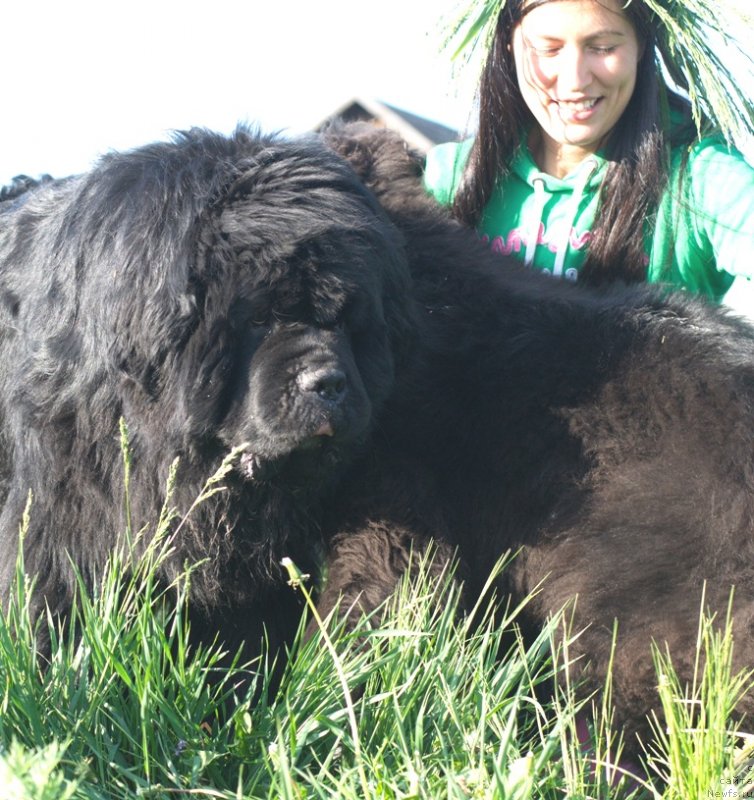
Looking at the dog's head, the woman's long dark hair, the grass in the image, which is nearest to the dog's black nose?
the dog's head

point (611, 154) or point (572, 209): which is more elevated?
point (611, 154)

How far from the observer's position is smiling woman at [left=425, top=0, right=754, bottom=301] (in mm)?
4016

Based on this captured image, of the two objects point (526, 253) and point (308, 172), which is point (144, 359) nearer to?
point (308, 172)

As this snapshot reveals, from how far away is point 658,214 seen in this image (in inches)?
159

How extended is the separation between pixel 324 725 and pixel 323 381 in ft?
2.62

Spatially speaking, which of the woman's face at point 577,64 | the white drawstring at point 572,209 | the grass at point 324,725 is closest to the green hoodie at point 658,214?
the white drawstring at point 572,209

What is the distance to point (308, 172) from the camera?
126 inches

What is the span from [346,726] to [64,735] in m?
0.59

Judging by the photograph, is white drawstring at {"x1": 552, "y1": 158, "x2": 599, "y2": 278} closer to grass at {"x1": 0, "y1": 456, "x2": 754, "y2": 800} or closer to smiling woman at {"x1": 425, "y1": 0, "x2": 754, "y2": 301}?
smiling woman at {"x1": 425, "y1": 0, "x2": 754, "y2": 301}

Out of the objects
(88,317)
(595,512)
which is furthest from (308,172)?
(595,512)

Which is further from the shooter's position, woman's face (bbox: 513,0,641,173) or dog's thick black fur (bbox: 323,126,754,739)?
woman's face (bbox: 513,0,641,173)

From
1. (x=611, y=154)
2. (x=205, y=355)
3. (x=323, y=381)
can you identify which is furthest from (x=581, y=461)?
(x=611, y=154)

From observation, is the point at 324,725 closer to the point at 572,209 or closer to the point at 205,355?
the point at 205,355

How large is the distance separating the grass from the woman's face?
205 centimetres
